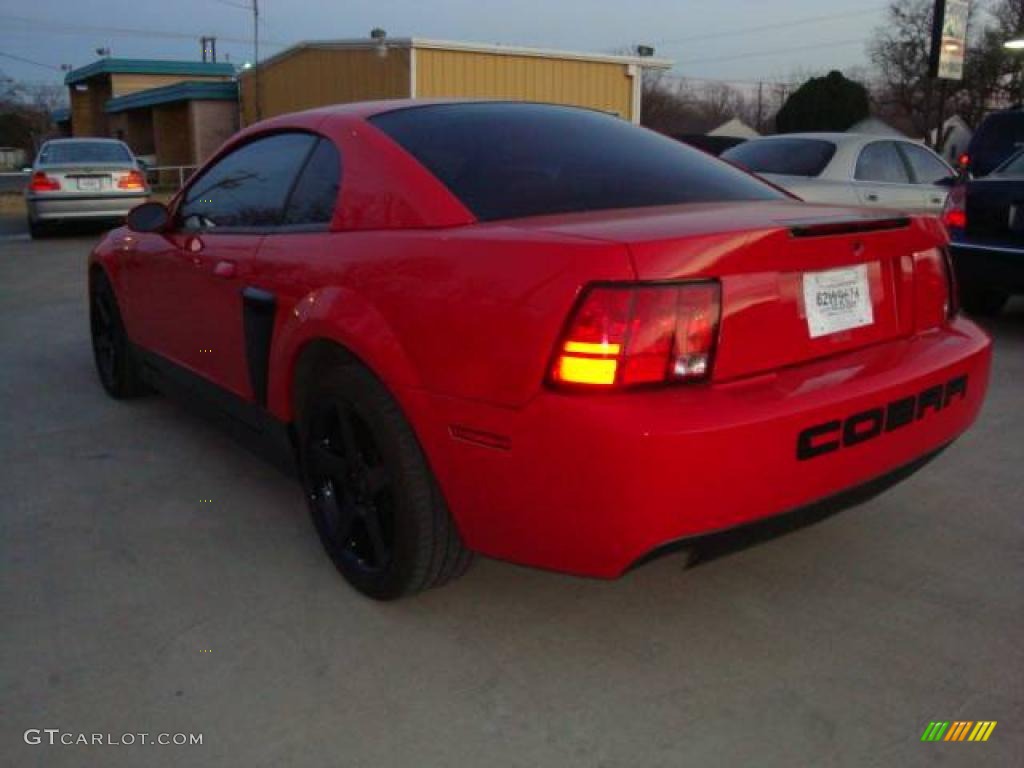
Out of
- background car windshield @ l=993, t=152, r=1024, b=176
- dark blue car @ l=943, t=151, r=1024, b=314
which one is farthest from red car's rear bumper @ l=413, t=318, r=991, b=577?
background car windshield @ l=993, t=152, r=1024, b=176

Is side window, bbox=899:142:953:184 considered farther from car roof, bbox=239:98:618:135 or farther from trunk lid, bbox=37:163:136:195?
trunk lid, bbox=37:163:136:195

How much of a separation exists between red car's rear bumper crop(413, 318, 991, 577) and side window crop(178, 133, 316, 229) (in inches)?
49.7

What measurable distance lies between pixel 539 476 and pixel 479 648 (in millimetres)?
655

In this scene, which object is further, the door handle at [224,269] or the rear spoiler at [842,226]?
the door handle at [224,269]

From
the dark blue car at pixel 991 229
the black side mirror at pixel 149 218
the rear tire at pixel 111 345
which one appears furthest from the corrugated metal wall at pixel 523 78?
the black side mirror at pixel 149 218

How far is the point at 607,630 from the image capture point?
258 centimetres

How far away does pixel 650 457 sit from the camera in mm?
1988

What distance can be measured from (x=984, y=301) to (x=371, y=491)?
5.89m

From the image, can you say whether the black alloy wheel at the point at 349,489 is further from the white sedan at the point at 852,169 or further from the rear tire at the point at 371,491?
the white sedan at the point at 852,169

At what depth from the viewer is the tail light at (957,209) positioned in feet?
20.8

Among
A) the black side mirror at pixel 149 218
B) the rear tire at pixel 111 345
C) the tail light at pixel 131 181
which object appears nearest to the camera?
the black side mirror at pixel 149 218

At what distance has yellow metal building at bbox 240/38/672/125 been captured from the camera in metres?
19.5

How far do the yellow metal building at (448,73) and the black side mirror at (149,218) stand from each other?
14.8 m

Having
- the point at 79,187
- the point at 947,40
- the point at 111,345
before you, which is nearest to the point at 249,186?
the point at 111,345
